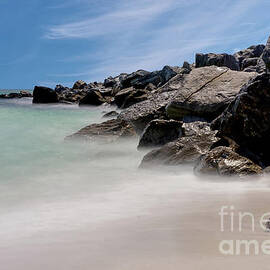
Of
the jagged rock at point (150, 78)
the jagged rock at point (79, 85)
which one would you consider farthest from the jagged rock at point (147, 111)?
the jagged rock at point (79, 85)

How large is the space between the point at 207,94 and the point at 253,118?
11.4 feet

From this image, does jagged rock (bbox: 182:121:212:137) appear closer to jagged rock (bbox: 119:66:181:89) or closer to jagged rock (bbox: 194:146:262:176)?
jagged rock (bbox: 194:146:262:176)

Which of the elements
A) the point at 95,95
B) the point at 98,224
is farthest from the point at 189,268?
the point at 95,95

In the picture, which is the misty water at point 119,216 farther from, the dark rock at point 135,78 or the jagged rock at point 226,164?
the dark rock at point 135,78

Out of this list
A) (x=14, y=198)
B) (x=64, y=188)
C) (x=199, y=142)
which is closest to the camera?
(x=14, y=198)

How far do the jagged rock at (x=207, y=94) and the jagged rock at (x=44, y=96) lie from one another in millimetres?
Answer: 29018

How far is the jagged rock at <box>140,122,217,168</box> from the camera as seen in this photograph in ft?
22.8

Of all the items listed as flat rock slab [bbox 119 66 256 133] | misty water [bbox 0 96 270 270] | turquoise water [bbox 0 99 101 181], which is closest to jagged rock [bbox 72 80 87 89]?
turquoise water [bbox 0 99 101 181]

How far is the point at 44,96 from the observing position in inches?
1490

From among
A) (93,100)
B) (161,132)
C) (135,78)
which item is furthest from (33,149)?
(93,100)

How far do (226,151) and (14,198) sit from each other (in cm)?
356

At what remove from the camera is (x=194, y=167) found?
20.7 ft

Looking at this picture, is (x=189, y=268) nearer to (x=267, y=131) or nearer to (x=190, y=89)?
(x=267, y=131)

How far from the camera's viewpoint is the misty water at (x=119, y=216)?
2578mm
